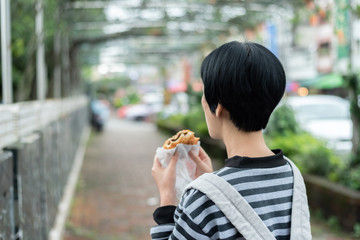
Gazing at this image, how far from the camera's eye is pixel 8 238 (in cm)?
295

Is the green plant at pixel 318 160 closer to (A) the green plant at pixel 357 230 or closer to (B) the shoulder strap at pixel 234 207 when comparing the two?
(A) the green plant at pixel 357 230

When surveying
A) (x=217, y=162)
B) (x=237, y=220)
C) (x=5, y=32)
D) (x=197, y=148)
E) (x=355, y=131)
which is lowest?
(x=217, y=162)

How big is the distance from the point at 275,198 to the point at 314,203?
5.95 meters

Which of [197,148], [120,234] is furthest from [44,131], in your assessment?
[197,148]

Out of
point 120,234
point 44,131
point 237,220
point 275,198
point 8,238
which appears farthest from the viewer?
point 120,234

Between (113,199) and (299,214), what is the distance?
7545mm

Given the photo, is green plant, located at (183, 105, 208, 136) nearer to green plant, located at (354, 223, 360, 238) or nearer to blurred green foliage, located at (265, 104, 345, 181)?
blurred green foliage, located at (265, 104, 345, 181)

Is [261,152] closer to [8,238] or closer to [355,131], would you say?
[8,238]

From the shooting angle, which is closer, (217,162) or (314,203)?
(314,203)

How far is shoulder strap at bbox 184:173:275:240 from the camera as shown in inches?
60.2

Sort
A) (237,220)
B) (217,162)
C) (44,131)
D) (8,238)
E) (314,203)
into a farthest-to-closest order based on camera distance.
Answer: (217,162), (314,203), (44,131), (8,238), (237,220)

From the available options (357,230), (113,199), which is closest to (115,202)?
(113,199)

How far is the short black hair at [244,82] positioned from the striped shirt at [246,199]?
14cm

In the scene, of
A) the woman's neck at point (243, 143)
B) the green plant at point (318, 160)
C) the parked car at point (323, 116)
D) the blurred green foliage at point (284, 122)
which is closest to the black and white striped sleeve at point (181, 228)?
the woman's neck at point (243, 143)
